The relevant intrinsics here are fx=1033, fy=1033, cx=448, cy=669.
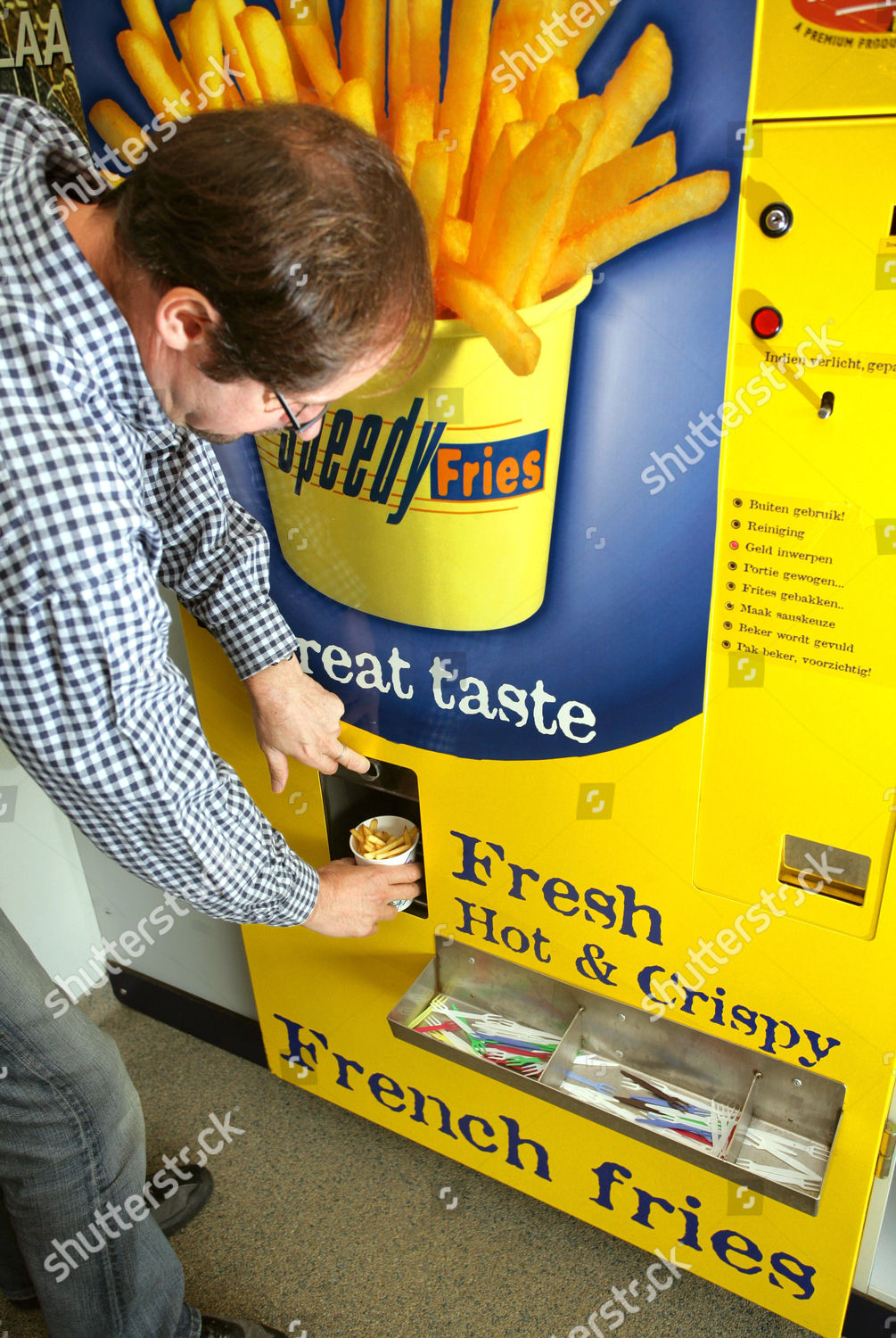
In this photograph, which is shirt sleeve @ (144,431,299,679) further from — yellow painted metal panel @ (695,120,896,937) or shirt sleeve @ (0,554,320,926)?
yellow painted metal panel @ (695,120,896,937)

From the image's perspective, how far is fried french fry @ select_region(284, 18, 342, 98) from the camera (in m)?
1.31

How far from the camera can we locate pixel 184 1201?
2.14 m

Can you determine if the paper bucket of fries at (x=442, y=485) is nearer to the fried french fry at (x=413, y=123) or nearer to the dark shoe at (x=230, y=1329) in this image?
the fried french fry at (x=413, y=123)

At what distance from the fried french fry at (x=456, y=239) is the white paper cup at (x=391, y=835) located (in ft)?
3.25

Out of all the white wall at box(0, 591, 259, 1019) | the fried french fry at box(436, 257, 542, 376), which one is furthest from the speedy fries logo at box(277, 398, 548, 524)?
the white wall at box(0, 591, 259, 1019)

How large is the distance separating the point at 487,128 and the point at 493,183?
8 centimetres

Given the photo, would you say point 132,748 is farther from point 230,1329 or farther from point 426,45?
point 230,1329

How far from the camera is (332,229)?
1.01 m

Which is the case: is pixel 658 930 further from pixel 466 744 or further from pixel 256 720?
pixel 256 720

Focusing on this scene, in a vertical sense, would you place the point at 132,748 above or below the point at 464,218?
below

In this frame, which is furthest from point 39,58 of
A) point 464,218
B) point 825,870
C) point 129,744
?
point 825,870

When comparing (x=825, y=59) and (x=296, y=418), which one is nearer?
(x=825, y=59)

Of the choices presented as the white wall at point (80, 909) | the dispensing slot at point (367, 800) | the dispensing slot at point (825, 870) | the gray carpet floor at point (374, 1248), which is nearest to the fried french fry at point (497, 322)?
the dispensing slot at point (825, 870)

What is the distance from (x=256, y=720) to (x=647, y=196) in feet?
3.47
